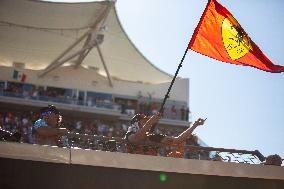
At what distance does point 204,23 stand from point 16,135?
332 centimetres

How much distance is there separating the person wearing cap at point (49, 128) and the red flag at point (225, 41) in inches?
91.8

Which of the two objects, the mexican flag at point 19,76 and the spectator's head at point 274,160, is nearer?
the spectator's head at point 274,160

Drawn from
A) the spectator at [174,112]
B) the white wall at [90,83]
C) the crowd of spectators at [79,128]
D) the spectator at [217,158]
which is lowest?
the spectator at [217,158]

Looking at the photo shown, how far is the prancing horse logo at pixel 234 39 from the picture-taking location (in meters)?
6.27

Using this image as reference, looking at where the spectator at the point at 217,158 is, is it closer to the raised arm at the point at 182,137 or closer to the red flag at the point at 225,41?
the raised arm at the point at 182,137

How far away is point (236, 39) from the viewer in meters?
6.40

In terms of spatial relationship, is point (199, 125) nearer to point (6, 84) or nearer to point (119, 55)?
point (6, 84)

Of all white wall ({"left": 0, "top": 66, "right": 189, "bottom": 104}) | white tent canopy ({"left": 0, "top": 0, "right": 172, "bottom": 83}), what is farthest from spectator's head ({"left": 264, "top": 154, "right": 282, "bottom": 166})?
white wall ({"left": 0, "top": 66, "right": 189, "bottom": 104})

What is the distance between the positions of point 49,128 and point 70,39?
26.2 meters

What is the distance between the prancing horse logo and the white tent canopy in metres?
20.8

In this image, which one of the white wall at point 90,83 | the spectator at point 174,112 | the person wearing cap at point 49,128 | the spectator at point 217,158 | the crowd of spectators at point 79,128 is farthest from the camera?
the spectator at point 174,112

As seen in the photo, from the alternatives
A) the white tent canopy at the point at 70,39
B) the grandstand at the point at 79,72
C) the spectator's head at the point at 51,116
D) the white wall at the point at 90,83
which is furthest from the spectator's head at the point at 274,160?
the white wall at the point at 90,83

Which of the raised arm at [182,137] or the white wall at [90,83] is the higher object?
the white wall at [90,83]

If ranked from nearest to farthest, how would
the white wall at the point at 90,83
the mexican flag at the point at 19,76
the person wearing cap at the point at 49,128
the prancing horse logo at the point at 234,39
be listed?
1. the person wearing cap at the point at 49,128
2. the prancing horse logo at the point at 234,39
3. the mexican flag at the point at 19,76
4. the white wall at the point at 90,83
